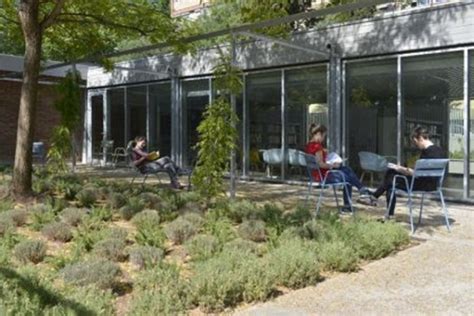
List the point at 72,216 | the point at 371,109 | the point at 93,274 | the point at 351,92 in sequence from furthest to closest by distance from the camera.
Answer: the point at 351,92
the point at 371,109
the point at 72,216
the point at 93,274

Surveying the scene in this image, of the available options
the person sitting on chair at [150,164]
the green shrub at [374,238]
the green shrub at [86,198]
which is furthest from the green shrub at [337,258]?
the person sitting on chair at [150,164]

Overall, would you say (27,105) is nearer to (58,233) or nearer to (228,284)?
(58,233)

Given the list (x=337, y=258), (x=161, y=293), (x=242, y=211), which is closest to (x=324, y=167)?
(x=242, y=211)

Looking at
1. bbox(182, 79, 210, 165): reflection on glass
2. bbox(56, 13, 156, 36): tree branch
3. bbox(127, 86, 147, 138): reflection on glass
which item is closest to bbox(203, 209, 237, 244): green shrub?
bbox(56, 13, 156, 36): tree branch

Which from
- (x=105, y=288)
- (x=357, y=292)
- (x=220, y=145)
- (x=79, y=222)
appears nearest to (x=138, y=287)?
(x=105, y=288)

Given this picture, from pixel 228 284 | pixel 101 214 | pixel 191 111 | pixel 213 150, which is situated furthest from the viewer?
pixel 191 111

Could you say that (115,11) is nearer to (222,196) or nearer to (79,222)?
(222,196)

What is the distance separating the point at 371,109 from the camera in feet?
39.3

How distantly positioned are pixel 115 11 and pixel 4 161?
36.6ft

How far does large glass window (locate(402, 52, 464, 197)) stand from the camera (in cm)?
1060

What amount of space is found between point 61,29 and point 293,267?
10.0 metres

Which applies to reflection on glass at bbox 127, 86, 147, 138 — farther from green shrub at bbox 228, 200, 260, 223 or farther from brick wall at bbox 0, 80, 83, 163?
green shrub at bbox 228, 200, 260, 223

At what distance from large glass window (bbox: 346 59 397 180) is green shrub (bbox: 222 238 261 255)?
21.0ft

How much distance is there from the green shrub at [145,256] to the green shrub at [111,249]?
114mm
